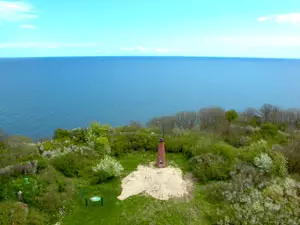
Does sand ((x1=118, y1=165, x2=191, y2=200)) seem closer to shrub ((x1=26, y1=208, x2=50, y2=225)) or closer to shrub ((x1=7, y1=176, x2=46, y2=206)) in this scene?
shrub ((x1=26, y1=208, x2=50, y2=225))

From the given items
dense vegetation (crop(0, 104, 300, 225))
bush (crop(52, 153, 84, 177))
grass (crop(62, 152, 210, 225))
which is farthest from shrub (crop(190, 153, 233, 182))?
bush (crop(52, 153, 84, 177))

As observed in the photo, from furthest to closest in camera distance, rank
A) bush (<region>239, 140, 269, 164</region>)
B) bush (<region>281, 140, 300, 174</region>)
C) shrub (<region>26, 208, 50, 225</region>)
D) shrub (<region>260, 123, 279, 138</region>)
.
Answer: shrub (<region>260, 123, 279, 138</region>), bush (<region>239, 140, 269, 164</region>), bush (<region>281, 140, 300, 174</region>), shrub (<region>26, 208, 50, 225</region>)

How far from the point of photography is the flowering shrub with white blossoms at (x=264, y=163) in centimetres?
1157

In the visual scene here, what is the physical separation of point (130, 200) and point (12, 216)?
13.9 ft

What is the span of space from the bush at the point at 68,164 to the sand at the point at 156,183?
2.63 m

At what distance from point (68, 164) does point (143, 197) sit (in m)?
4.64

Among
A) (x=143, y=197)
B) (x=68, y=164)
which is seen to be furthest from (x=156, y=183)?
(x=68, y=164)

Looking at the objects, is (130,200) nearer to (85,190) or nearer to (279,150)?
(85,190)

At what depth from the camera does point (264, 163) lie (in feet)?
38.4

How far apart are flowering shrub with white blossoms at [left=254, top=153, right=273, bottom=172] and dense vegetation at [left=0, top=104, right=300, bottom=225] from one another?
0.03 m

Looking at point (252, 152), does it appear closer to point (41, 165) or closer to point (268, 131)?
point (268, 131)

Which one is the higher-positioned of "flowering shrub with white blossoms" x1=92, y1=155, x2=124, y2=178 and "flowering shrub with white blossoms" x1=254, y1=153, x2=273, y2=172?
"flowering shrub with white blossoms" x1=254, y1=153, x2=273, y2=172

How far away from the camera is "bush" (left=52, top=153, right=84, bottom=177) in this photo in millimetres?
12398

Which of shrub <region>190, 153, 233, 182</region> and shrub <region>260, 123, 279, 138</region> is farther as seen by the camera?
shrub <region>260, 123, 279, 138</region>
